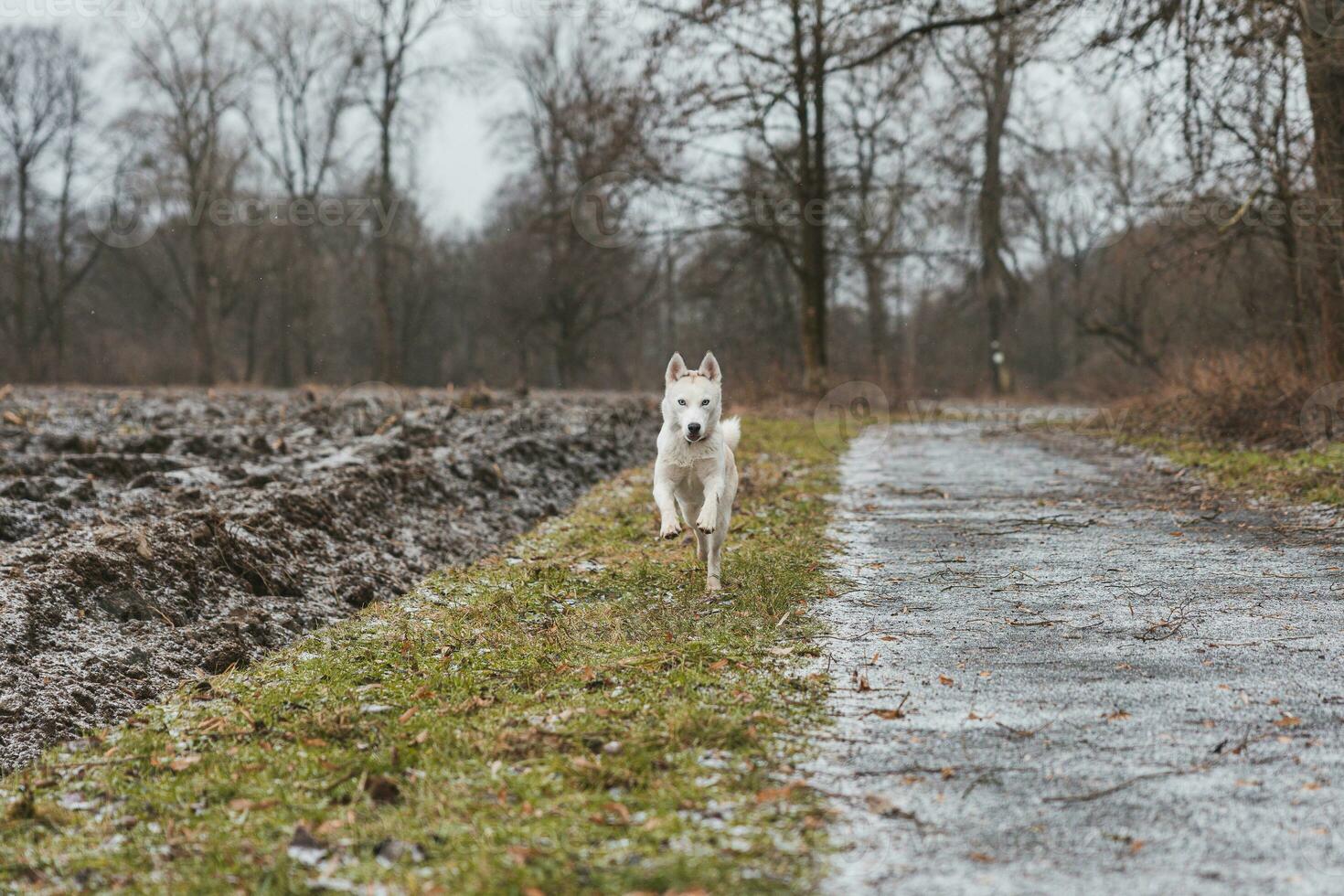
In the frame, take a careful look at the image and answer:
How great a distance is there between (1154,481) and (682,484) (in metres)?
6.85

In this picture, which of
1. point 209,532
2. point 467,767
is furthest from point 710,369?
point 467,767

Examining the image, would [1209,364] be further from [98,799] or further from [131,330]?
[131,330]

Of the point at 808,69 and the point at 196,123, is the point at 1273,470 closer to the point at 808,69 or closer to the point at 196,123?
the point at 808,69

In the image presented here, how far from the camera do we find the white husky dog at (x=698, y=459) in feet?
22.3

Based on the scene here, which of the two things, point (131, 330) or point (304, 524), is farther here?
point (131, 330)

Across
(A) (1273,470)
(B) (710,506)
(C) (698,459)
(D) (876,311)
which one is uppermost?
(D) (876,311)

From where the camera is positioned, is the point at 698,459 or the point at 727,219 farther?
the point at 727,219

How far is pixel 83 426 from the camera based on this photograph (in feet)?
48.8

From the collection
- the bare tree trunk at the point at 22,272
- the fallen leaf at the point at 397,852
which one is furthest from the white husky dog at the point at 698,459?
the bare tree trunk at the point at 22,272

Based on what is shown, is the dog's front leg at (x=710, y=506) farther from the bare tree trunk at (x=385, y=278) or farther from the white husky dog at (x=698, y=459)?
the bare tree trunk at (x=385, y=278)

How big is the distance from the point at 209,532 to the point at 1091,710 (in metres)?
5.07

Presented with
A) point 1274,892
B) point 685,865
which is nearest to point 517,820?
point 685,865

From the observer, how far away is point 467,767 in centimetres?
394

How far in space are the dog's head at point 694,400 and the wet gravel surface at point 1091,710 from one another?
1.35 m
